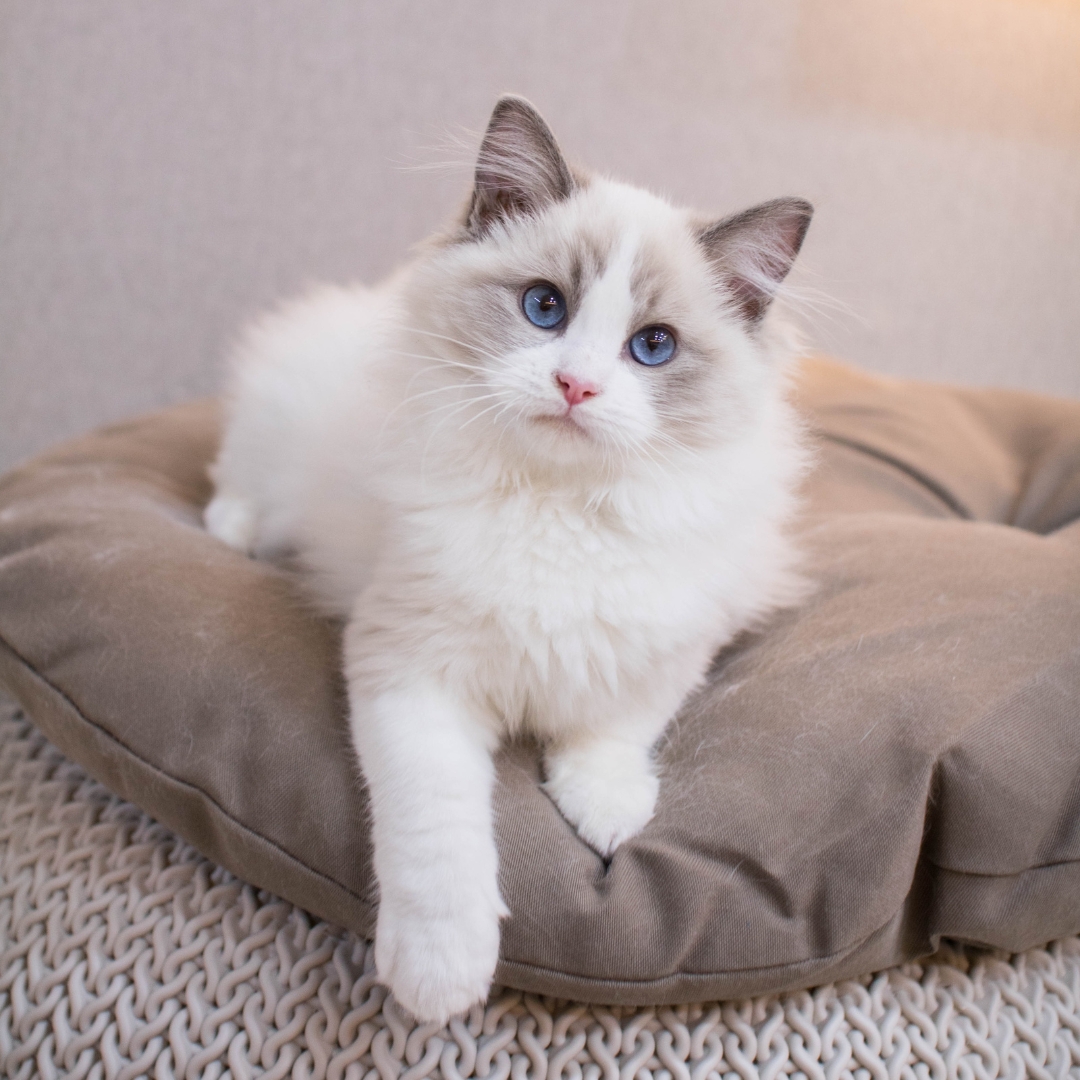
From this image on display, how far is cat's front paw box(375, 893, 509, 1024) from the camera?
0.92m

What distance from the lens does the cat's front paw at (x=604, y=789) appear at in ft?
3.55

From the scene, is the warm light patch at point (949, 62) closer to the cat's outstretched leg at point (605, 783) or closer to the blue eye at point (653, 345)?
the blue eye at point (653, 345)

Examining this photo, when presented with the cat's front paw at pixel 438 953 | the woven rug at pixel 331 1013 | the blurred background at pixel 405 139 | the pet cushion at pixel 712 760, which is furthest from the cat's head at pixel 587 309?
the blurred background at pixel 405 139

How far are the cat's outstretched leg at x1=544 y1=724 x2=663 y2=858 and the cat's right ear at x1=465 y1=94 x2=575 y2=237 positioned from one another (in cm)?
77

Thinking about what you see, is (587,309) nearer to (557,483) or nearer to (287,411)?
(557,483)

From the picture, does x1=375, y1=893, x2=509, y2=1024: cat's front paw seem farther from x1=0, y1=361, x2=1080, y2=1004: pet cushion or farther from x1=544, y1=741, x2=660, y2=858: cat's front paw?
x1=544, y1=741, x2=660, y2=858: cat's front paw

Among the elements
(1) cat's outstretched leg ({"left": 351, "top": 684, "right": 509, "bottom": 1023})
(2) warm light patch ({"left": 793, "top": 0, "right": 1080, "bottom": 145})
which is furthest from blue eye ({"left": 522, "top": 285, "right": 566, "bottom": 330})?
(2) warm light patch ({"left": 793, "top": 0, "right": 1080, "bottom": 145})

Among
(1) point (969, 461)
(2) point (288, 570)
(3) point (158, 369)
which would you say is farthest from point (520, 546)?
(3) point (158, 369)

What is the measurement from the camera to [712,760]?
1.18 metres

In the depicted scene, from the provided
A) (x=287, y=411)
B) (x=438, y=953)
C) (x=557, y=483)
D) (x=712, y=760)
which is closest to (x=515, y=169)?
(x=557, y=483)

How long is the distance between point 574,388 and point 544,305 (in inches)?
7.2

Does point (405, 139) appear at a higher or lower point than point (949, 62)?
lower

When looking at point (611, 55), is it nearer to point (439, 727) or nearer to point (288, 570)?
point (288, 570)

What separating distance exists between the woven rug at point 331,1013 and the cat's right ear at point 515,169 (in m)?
1.04
